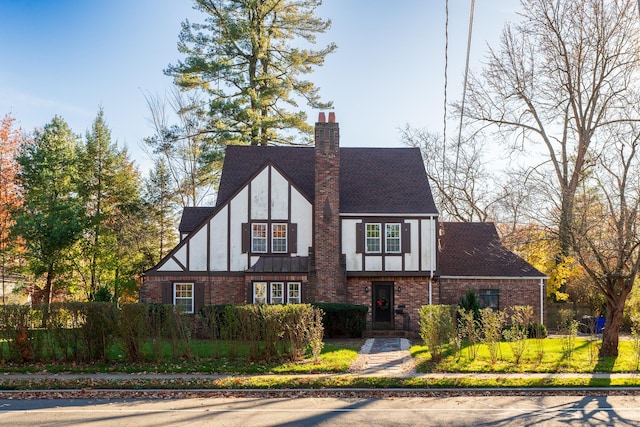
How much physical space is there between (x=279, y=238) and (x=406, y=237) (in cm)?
510

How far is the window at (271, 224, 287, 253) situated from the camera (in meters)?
25.4

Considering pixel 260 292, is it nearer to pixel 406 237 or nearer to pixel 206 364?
pixel 406 237

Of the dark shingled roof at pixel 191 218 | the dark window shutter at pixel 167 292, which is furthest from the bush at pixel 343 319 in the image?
the dark shingled roof at pixel 191 218

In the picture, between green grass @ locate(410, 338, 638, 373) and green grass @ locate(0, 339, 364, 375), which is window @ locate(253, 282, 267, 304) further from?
green grass @ locate(410, 338, 638, 373)

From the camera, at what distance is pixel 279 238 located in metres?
25.5

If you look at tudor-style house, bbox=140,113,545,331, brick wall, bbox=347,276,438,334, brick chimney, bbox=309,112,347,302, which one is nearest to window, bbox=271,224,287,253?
tudor-style house, bbox=140,113,545,331

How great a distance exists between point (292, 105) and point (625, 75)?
17852 millimetres

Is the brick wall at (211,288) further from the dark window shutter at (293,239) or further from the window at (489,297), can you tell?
the window at (489,297)

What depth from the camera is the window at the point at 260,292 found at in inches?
962

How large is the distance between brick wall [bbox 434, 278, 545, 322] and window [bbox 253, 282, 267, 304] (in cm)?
719

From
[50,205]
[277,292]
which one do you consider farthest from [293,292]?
[50,205]

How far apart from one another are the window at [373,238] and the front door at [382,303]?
4.51 feet

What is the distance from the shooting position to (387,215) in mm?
25406

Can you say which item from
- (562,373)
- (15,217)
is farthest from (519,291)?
(15,217)
